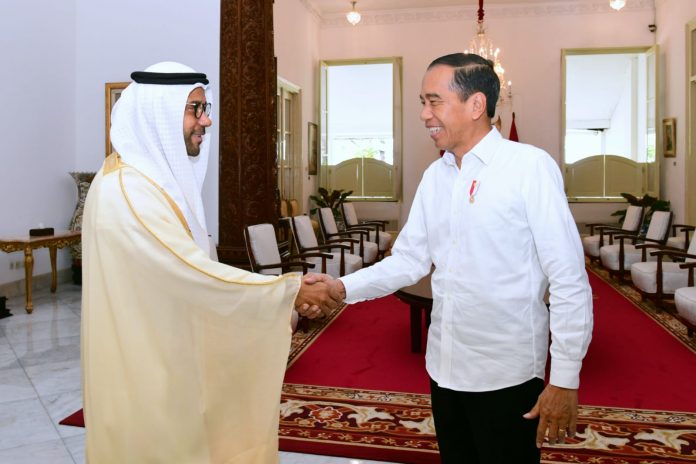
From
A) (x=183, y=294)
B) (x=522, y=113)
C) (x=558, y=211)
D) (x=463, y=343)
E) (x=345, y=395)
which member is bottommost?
(x=345, y=395)

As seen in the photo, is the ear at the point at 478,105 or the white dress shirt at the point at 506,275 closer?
the white dress shirt at the point at 506,275

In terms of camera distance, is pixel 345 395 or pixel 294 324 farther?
pixel 294 324

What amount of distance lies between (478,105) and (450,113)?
74 mm

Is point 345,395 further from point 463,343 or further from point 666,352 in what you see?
point 666,352

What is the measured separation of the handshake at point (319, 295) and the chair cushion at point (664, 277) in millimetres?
4466

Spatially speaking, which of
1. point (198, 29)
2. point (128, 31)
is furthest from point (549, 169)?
point (128, 31)

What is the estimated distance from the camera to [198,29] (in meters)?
6.91

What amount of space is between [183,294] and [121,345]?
20 centimetres

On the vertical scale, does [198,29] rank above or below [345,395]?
above

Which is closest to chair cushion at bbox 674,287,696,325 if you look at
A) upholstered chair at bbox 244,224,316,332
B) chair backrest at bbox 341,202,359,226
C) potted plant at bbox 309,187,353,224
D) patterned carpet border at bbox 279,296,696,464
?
patterned carpet border at bbox 279,296,696,464

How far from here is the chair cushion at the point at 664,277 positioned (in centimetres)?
550

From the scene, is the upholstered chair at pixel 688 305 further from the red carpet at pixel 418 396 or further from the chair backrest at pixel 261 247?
the chair backrest at pixel 261 247

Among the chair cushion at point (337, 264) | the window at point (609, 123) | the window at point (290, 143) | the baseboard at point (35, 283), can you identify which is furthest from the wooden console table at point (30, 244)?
the window at point (609, 123)

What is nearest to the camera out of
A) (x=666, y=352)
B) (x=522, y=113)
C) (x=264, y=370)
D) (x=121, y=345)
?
(x=121, y=345)
